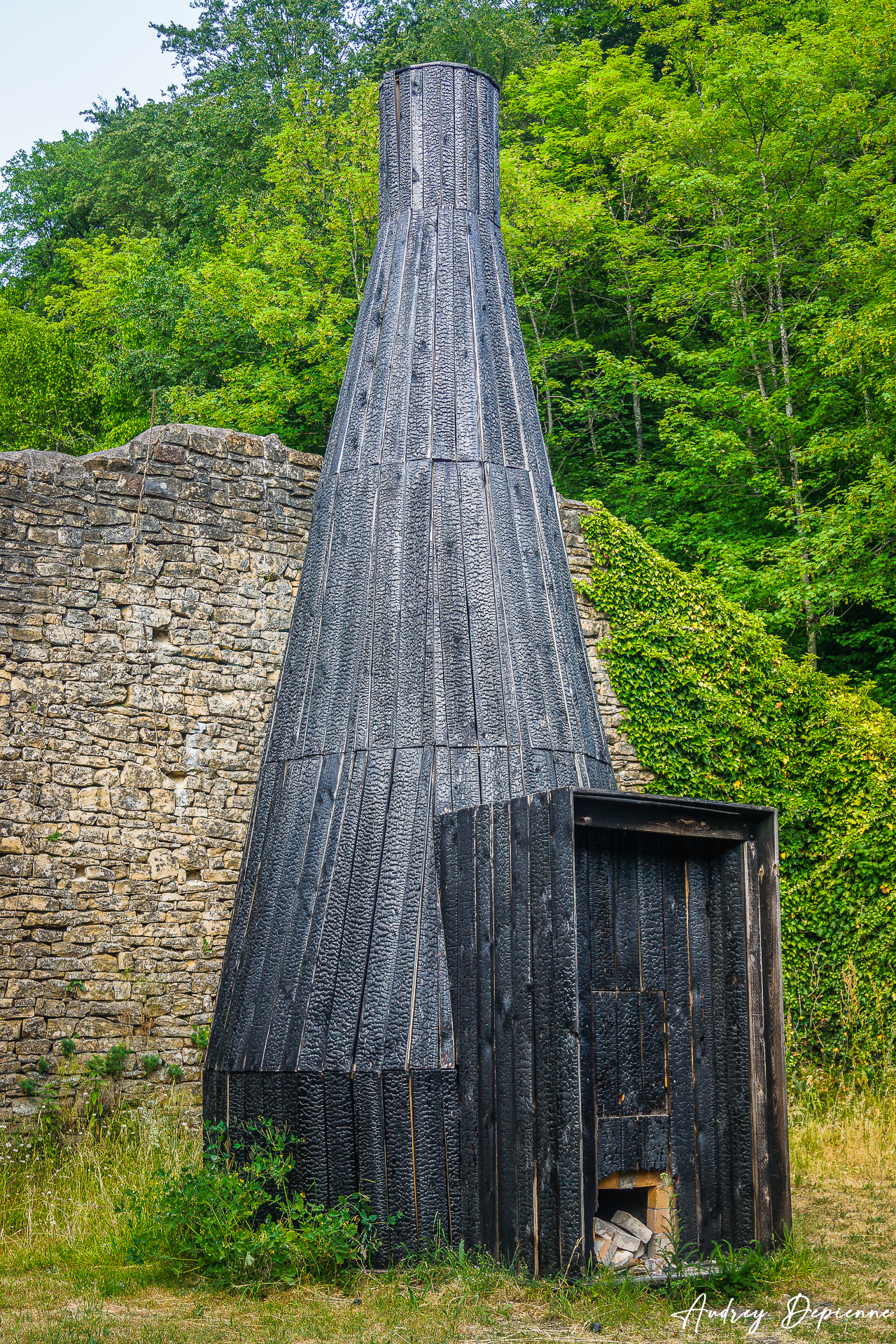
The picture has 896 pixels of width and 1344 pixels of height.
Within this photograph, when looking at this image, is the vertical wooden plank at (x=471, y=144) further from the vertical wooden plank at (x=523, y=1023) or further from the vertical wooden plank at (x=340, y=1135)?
the vertical wooden plank at (x=340, y=1135)

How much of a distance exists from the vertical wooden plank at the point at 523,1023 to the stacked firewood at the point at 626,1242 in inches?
14.3

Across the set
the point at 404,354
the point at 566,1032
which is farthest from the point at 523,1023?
the point at 404,354

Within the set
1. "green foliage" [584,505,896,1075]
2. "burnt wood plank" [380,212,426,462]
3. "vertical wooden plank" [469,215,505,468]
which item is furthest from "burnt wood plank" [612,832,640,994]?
"green foliage" [584,505,896,1075]

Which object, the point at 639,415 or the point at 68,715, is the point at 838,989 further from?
the point at 639,415

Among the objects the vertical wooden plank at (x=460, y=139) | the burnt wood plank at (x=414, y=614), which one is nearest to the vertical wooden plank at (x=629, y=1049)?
the burnt wood plank at (x=414, y=614)

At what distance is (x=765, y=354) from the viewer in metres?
12.8

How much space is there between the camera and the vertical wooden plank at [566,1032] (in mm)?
3777

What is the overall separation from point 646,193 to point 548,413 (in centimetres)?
349

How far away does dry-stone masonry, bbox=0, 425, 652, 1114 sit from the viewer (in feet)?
21.6

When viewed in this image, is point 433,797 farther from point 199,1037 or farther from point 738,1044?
point 199,1037

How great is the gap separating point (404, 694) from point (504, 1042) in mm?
1496

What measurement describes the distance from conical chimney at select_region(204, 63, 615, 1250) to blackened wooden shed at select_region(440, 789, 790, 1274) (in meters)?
0.19

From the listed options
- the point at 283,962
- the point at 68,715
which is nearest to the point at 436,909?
the point at 283,962

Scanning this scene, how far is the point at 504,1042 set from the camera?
13.5ft
